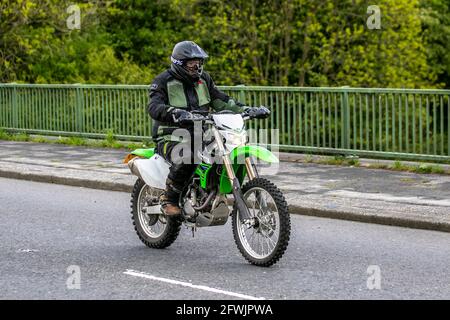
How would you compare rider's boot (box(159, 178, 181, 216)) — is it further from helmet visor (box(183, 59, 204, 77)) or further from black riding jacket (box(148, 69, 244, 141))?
helmet visor (box(183, 59, 204, 77))

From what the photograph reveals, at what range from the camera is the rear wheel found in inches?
361

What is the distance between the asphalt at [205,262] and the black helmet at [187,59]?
1.50 metres

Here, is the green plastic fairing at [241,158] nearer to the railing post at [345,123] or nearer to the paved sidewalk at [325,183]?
the paved sidewalk at [325,183]

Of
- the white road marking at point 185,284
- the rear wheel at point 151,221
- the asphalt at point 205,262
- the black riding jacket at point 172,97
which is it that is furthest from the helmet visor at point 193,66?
the white road marking at point 185,284

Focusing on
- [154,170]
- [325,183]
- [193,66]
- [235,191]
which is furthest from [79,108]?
[235,191]

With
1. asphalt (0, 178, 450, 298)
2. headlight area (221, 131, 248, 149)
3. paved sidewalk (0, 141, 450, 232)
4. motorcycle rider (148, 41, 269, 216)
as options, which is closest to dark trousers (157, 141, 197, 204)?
motorcycle rider (148, 41, 269, 216)

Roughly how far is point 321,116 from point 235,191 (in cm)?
766

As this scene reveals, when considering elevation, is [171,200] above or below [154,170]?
below

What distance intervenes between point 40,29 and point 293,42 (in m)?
7.84

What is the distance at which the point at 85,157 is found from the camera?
17.0 meters

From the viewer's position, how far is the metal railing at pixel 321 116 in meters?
14.5

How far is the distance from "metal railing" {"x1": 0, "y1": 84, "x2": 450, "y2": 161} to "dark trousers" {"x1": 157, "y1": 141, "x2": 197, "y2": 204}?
5.93m

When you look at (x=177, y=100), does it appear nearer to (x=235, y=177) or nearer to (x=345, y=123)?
(x=235, y=177)

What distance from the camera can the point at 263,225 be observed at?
821cm
